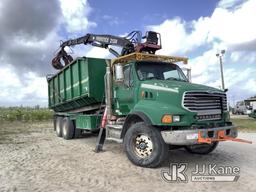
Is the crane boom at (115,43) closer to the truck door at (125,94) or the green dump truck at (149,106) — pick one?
the green dump truck at (149,106)

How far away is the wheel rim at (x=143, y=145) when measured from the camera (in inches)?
334

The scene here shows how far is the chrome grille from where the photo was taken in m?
8.24

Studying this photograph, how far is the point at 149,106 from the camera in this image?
8664 millimetres

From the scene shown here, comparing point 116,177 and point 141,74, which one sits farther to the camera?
point 141,74

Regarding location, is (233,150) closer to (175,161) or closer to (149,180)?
(175,161)

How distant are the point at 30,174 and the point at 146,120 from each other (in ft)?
9.92

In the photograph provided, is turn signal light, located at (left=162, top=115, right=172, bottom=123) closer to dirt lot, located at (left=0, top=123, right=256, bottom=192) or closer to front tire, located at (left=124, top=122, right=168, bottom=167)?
front tire, located at (left=124, top=122, right=168, bottom=167)

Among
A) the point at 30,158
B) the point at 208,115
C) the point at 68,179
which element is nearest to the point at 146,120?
the point at 208,115

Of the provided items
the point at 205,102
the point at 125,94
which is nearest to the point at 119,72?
the point at 125,94

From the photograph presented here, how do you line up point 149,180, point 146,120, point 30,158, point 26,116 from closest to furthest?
point 149,180 → point 146,120 → point 30,158 → point 26,116

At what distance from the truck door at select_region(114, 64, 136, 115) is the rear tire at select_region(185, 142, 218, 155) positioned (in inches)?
84.8

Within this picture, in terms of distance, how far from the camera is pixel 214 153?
10.5m

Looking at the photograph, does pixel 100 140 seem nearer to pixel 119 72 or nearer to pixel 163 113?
pixel 119 72

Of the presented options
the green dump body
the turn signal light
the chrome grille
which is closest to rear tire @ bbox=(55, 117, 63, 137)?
the green dump body
